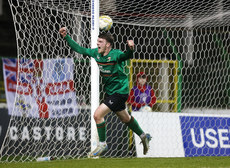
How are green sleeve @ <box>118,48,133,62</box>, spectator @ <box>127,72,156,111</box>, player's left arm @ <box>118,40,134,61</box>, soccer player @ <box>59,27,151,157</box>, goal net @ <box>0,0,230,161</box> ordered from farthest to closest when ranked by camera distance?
spectator @ <box>127,72,156,111</box>
goal net @ <box>0,0,230,161</box>
soccer player @ <box>59,27,151,157</box>
green sleeve @ <box>118,48,133,62</box>
player's left arm @ <box>118,40,134,61</box>

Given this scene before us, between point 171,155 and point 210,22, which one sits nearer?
point 171,155

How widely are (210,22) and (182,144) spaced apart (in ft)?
7.87

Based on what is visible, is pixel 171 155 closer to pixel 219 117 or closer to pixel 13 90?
pixel 219 117

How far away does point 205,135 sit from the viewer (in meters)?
7.30

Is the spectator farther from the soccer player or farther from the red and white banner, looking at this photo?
the soccer player

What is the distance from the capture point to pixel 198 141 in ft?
23.7

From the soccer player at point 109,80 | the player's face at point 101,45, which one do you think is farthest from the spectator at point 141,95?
the player's face at point 101,45

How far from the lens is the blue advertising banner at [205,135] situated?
7.17 metres

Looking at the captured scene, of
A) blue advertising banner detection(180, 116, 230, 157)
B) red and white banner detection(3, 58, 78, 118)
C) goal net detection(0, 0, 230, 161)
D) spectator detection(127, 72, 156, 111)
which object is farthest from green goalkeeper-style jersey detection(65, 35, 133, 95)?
blue advertising banner detection(180, 116, 230, 157)

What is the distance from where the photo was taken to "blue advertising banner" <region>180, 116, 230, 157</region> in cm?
717

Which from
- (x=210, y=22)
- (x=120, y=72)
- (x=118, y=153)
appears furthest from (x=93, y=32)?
(x=210, y=22)

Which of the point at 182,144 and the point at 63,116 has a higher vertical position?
the point at 63,116

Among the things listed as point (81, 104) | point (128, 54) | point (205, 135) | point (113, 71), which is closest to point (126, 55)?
point (128, 54)

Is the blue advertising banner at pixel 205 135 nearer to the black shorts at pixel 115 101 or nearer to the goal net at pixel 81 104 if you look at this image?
the goal net at pixel 81 104
